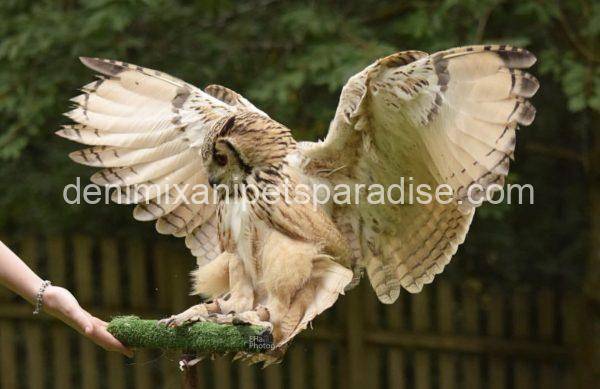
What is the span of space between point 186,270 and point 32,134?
45.4 inches

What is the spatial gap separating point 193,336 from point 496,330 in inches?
105

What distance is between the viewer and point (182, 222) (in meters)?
3.96

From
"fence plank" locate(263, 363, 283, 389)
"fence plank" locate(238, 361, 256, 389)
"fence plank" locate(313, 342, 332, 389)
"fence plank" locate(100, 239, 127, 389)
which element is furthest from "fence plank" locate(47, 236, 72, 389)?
"fence plank" locate(313, 342, 332, 389)

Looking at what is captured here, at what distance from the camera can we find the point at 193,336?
9.93 ft

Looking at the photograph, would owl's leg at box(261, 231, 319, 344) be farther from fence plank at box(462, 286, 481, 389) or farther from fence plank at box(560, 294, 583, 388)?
fence plank at box(560, 294, 583, 388)

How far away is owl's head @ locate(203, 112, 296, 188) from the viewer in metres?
3.24

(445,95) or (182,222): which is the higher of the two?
(445,95)

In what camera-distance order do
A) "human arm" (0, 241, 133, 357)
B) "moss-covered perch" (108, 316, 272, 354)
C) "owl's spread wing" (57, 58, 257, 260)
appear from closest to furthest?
1. "human arm" (0, 241, 133, 357)
2. "moss-covered perch" (108, 316, 272, 354)
3. "owl's spread wing" (57, 58, 257, 260)

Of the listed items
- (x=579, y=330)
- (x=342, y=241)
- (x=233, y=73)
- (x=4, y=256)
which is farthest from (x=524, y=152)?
(x=4, y=256)

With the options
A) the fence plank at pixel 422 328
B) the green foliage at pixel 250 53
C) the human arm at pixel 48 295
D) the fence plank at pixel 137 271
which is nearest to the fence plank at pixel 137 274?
the fence plank at pixel 137 271

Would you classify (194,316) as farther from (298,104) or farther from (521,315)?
(521,315)

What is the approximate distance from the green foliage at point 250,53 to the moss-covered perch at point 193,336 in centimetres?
172

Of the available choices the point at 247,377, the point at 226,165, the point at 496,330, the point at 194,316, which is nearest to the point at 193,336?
the point at 194,316

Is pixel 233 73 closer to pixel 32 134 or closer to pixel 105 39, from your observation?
pixel 105 39
